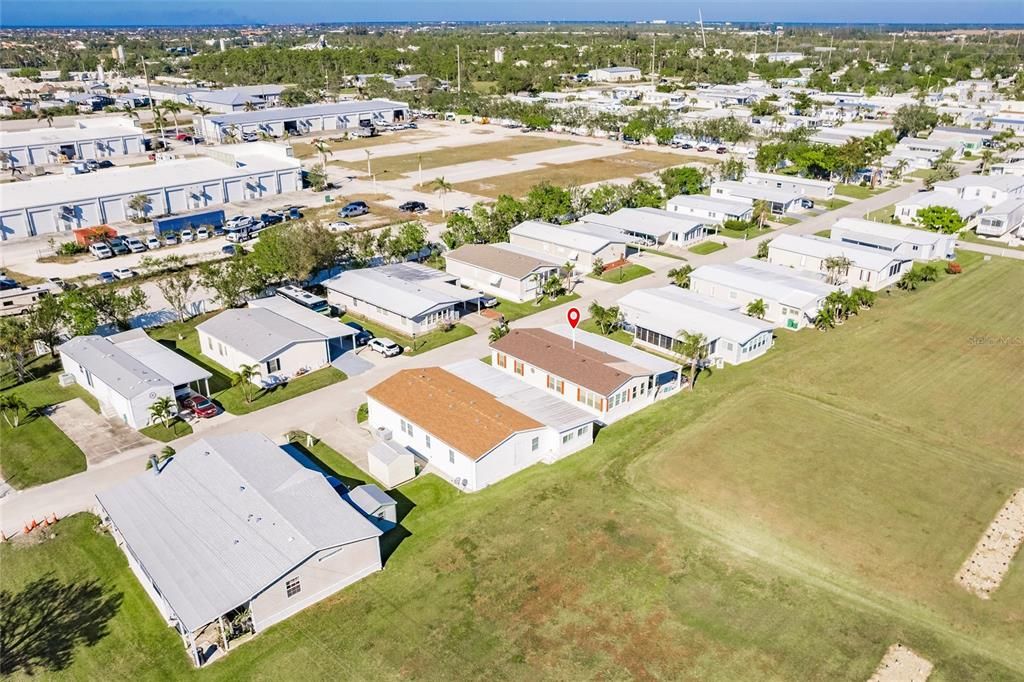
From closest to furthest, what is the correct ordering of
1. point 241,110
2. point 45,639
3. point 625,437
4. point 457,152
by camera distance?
point 45,639, point 625,437, point 457,152, point 241,110

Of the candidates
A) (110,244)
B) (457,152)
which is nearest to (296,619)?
(110,244)

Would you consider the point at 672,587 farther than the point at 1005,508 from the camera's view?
No

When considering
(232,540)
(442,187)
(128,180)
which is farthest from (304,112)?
(232,540)

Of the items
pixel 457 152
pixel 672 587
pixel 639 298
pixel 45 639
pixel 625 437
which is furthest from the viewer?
pixel 457 152

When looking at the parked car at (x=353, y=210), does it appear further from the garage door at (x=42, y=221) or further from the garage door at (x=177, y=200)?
the garage door at (x=42, y=221)

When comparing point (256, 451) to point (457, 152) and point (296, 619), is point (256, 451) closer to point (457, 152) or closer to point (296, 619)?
point (296, 619)

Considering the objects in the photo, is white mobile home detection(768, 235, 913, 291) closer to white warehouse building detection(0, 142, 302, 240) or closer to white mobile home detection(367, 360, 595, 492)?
white mobile home detection(367, 360, 595, 492)

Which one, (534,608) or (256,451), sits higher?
(256,451)
